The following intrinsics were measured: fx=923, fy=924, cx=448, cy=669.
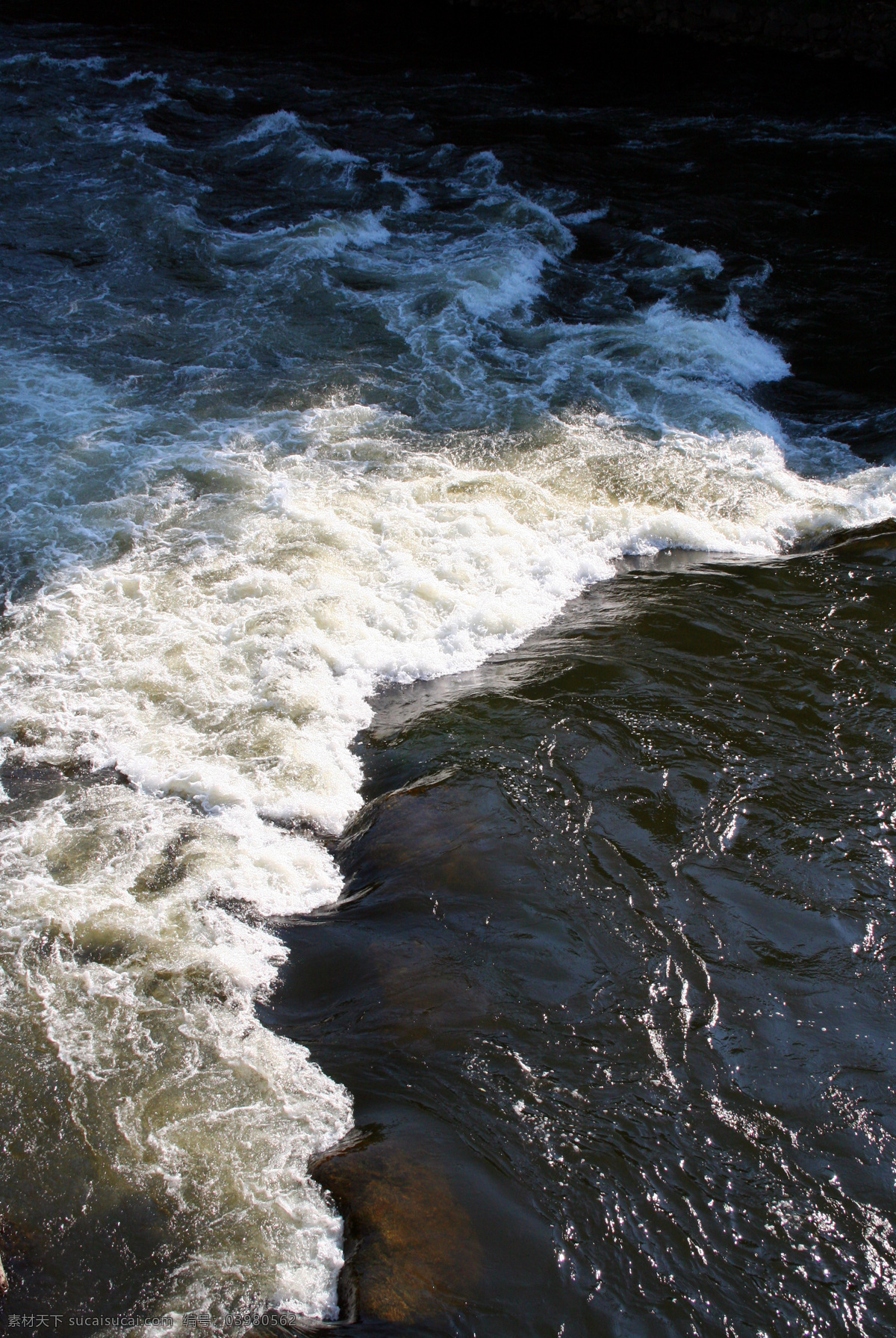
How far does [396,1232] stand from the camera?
284 cm

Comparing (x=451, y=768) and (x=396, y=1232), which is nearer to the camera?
(x=396, y=1232)

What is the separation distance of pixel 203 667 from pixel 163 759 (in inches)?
28.3

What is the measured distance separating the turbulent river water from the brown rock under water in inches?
0.6

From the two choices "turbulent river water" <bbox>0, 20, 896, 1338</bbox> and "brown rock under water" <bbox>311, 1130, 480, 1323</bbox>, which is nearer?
"brown rock under water" <bbox>311, 1130, 480, 1323</bbox>

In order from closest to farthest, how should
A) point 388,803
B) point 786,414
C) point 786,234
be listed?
1. point 388,803
2. point 786,414
3. point 786,234

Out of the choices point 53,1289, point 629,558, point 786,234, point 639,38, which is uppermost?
point 639,38

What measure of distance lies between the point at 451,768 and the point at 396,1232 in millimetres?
2129

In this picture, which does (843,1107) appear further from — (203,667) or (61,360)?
(61,360)

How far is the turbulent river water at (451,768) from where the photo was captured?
291 cm

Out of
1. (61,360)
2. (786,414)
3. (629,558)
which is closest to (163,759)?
(629,558)

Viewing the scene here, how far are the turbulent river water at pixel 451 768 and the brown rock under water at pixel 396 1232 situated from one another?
0.05ft

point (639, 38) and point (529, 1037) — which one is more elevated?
point (639, 38)

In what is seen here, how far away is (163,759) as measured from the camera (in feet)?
15.2

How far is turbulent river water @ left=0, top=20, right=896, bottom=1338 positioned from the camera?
2910 mm
